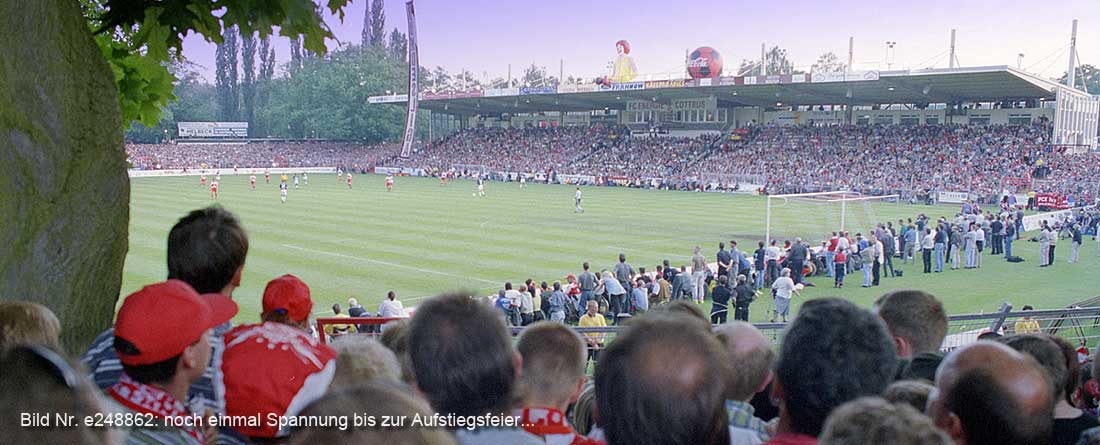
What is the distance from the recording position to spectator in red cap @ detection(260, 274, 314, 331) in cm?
347

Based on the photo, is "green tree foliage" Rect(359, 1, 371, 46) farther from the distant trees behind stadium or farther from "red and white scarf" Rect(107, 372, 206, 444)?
"red and white scarf" Rect(107, 372, 206, 444)

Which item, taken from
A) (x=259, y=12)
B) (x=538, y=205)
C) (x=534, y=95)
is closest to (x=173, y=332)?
(x=259, y=12)

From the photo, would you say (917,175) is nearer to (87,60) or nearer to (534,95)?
(534,95)

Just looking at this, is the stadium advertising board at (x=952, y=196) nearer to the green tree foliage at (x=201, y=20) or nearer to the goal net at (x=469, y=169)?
the goal net at (x=469, y=169)

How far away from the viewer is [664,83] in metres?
57.0

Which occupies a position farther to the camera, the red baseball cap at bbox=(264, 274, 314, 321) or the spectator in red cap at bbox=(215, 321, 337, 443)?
the red baseball cap at bbox=(264, 274, 314, 321)

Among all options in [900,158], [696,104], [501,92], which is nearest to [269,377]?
[900,158]

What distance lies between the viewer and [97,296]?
3803 millimetres

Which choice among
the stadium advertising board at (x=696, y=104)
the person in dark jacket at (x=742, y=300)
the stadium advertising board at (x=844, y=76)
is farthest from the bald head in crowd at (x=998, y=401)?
the stadium advertising board at (x=696, y=104)

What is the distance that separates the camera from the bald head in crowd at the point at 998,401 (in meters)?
2.52

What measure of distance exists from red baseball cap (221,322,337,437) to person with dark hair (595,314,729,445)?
39.2 inches

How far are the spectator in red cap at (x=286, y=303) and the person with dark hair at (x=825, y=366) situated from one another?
1.98 metres

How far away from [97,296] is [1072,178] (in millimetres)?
46310

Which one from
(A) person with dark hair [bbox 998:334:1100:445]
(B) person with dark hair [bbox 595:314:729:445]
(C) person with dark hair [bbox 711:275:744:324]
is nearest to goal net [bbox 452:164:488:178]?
(C) person with dark hair [bbox 711:275:744:324]
